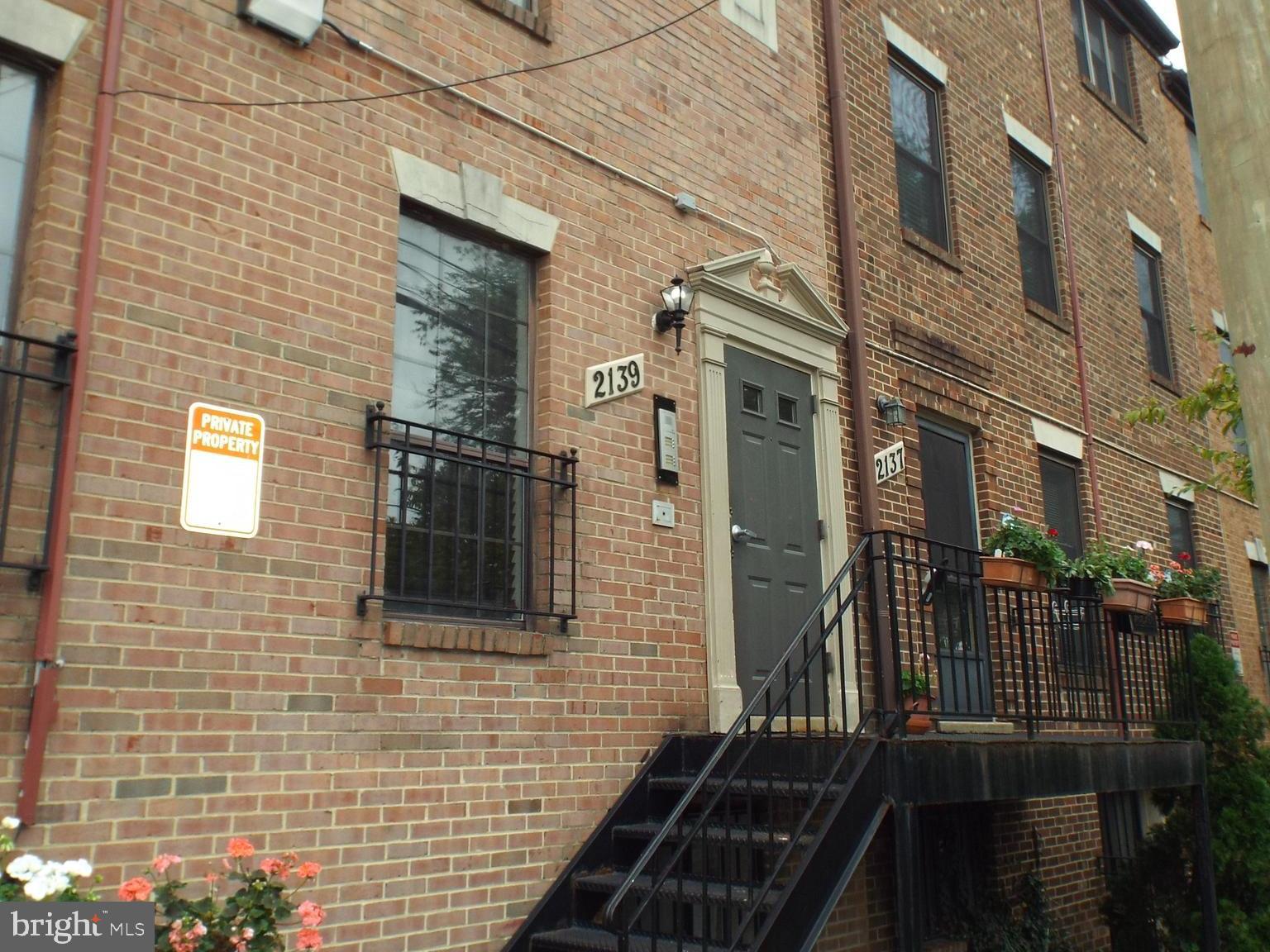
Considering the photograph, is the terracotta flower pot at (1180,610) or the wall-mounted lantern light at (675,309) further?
the terracotta flower pot at (1180,610)

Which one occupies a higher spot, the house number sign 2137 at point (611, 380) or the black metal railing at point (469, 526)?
the house number sign 2137 at point (611, 380)

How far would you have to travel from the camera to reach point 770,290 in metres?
7.37

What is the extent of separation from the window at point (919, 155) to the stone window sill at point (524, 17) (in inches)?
146

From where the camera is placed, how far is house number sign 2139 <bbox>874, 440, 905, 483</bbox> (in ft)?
25.9

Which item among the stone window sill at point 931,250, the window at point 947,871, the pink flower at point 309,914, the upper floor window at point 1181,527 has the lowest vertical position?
the window at point 947,871

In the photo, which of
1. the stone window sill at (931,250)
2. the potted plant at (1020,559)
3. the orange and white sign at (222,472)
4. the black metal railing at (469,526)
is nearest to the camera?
the orange and white sign at (222,472)

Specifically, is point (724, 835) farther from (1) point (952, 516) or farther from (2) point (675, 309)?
(1) point (952, 516)

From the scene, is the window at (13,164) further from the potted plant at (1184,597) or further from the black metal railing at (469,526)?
the potted plant at (1184,597)

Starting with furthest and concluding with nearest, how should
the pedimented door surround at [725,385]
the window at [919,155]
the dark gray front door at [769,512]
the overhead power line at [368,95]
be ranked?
the window at [919,155] → the dark gray front door at [769,512] → the pedimented door surround at [725,385] → the overhead power line at [368,95]

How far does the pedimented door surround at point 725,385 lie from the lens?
650 cm

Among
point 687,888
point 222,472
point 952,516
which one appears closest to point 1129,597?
point 952,516

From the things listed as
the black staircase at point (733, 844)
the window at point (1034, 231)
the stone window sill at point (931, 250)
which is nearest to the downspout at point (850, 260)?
the stone window sill at point (931, 250)

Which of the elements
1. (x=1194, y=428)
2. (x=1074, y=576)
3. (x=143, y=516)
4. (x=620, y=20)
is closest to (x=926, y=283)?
(x=1074, y=576)

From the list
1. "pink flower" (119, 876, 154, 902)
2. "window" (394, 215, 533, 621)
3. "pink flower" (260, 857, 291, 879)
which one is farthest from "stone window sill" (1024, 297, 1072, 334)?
"pink flower" (119, 876, 154, 902)
